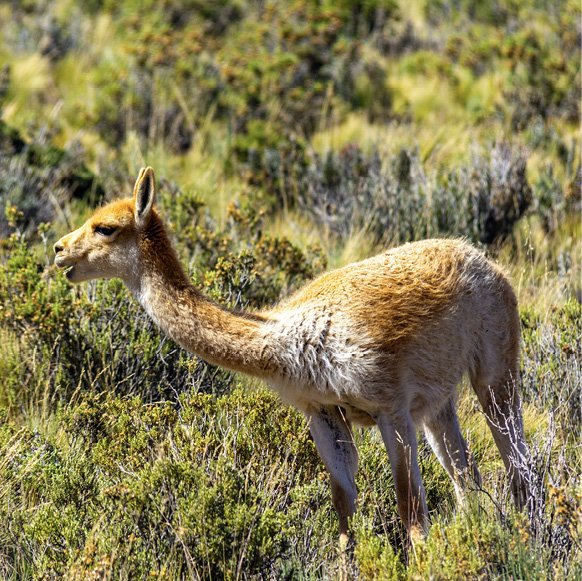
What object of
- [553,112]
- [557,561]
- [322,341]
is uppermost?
[322,341]

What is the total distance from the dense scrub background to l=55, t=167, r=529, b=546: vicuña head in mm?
256

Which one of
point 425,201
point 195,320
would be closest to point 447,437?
point 195,320

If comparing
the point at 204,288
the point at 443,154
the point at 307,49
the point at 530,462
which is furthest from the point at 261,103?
the point at 530,462

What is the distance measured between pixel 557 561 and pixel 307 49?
9.38 meters

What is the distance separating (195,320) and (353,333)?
0.75 metres

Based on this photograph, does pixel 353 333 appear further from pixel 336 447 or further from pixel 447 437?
pixel 447 437

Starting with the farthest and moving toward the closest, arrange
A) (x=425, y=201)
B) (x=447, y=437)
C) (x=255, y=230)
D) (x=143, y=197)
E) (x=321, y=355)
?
(x=425, y=201)
(x=255, y=230)
(x=447, y=437)
(x=143, y=197)
(x=321, y=355)

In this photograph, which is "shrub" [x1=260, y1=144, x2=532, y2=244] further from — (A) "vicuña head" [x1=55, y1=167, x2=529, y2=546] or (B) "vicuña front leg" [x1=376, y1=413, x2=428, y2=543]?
(B) "vicuña front leg" [x1=376, y1=413, x2=428, y2=543]

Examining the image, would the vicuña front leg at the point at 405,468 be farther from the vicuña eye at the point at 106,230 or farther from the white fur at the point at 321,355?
the vicuña eye at the point at 106,230

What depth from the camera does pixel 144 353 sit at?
243 inches

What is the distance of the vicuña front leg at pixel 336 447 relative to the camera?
16.1 ft

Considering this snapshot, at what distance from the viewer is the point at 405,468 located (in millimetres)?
4711

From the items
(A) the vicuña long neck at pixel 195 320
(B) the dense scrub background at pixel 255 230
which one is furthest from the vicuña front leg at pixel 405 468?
(A) the vicuña long neck at pixel 195 320

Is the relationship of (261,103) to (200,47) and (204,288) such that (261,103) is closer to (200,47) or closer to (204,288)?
(200,47)
